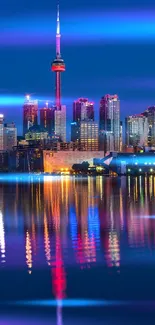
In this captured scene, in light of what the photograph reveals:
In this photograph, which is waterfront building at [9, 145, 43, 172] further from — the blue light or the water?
the blue light

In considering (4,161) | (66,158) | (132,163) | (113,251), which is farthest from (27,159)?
(113,251)

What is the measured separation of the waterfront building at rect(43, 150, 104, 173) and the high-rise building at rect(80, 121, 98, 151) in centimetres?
272

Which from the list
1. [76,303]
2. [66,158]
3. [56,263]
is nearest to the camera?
[76,303]

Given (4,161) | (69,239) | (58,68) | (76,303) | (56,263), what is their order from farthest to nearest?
(58,68), (4,161), (69,239), (56,263), (76,303)

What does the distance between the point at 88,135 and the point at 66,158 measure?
7354 millimetres

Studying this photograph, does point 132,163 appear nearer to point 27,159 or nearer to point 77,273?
point 27,159

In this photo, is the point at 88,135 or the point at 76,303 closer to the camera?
the point at 76,303

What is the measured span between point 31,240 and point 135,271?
3641mm

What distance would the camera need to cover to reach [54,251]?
10062 millimetres

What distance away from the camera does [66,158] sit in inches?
4719

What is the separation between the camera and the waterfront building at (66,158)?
387ft

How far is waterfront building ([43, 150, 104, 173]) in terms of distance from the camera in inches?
4646

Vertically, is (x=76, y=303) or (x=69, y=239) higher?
(x=69, y=239)

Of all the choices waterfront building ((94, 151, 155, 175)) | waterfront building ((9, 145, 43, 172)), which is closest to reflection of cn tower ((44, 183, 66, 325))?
waterfront building ((94, 151, 155, 175))
